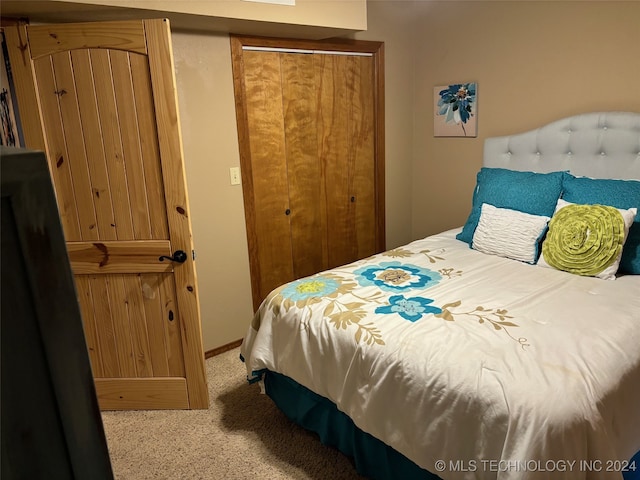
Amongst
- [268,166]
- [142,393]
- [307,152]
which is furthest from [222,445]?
[307,152]

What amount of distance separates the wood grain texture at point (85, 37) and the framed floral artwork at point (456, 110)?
7.66 ft

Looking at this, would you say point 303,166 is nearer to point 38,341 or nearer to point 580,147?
point 580,147

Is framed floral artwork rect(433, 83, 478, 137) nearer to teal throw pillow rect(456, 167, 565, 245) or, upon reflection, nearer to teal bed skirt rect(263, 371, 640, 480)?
teal throw pillow rect(456, 167, 565, 245)

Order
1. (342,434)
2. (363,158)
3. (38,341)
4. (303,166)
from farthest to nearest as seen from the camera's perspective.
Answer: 1. (363,158)
2. (303,166)
3. (342,434)
4. (38,341)

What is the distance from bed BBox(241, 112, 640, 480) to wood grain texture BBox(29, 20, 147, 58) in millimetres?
1340

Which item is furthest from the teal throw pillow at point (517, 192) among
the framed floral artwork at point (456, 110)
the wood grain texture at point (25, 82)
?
the wood grain texture at point (25, 82)

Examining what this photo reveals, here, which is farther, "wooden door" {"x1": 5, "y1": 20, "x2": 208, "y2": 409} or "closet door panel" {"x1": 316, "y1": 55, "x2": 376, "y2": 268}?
"closet door panel" {"x1": 316, "y1": 55, "x2": 376, "y2": 268}

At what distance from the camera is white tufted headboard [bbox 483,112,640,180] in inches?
100

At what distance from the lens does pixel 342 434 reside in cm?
195

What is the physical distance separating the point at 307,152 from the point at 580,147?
1.76m

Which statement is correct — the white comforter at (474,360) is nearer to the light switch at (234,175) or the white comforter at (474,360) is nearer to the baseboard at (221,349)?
the baseboard at (221,349)

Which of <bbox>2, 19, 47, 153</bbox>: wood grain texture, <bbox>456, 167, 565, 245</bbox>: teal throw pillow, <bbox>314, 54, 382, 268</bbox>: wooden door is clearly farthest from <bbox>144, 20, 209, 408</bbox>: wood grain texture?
<bbox>456, 167, 565, 245</bbox>: teal throw pillow

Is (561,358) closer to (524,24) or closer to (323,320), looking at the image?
(323,320)

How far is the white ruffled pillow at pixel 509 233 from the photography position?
2.43 metres
